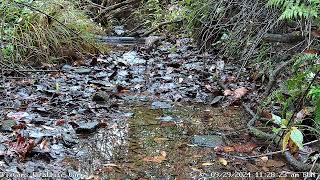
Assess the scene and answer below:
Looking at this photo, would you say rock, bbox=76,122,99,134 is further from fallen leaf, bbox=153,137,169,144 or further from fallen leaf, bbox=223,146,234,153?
fallen leaf, bbox=223,146,234,153

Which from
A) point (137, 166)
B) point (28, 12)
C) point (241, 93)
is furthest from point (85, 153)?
point (28, 12)

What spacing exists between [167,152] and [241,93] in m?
1.27

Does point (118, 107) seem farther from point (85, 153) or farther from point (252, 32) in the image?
point (252, 32)

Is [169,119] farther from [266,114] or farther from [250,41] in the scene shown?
[250,41]

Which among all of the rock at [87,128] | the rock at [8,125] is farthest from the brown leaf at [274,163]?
the rock at [8,125]

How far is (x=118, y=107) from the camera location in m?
3.26

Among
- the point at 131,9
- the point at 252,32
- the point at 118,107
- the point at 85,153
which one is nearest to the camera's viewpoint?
the point at 85,153

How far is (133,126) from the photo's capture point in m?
2.82

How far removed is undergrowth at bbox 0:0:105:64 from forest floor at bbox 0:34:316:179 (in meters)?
0.39

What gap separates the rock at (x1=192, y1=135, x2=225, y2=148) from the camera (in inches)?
99.6

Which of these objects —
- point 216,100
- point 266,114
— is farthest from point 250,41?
point 266,114

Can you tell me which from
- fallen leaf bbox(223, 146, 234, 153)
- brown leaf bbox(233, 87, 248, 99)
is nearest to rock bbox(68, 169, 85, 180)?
fallen leaf bbox(223, 146, 234, 153)

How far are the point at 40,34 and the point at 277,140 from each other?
3.27 meters

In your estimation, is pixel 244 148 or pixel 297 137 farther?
pixel 244 148
